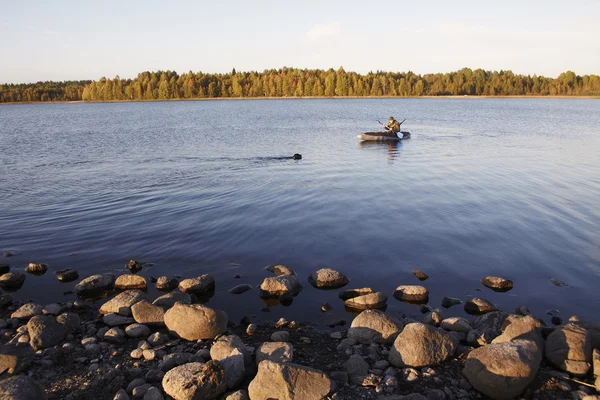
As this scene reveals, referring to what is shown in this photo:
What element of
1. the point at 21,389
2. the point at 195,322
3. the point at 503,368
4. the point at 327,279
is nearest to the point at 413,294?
the point at 327,279

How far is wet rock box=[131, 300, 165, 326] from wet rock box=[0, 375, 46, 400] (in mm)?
3077

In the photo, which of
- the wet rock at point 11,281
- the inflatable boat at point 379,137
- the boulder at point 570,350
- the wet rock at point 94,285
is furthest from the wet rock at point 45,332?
the inflatable boat at point 379,137

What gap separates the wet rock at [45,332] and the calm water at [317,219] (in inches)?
103

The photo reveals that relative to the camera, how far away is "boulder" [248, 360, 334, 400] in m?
7.55

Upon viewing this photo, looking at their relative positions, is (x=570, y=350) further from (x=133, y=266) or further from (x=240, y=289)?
(x=133, y=266)

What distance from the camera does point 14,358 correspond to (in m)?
8.38

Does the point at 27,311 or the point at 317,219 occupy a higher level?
the point at 317,219

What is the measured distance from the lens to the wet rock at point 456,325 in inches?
396

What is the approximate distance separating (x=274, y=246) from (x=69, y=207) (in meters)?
10.6

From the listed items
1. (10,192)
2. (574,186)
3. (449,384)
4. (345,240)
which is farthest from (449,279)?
(10,192)

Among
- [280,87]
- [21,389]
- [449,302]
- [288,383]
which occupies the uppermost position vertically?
[280,87]

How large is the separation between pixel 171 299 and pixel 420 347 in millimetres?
6078

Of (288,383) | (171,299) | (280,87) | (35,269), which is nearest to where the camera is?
(288,383)

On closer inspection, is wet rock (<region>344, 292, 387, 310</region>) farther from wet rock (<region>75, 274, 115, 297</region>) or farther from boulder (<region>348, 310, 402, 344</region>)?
wet rock (<region>75, 274, 115, 297</region>)
